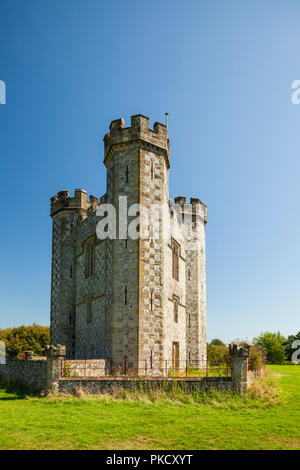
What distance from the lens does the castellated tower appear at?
61.4 ft

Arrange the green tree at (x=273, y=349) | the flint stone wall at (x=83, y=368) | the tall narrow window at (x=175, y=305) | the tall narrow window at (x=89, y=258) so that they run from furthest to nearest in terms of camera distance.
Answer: the green tree at (x=273, y=349), the tall narrow window at (x=175, y=305), the tall narrow window at (x=89, y=258), the flint stone wall at (x=83, y=368)

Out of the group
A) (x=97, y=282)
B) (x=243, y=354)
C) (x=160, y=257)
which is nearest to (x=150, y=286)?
(x=160, y=257)

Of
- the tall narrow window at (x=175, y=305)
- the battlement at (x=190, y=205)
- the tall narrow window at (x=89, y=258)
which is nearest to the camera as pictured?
the tall narrow window at (x=89, y=258)

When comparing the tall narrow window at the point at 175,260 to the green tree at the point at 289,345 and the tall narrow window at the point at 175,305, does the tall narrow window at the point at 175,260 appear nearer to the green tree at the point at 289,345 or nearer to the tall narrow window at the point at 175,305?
the tall narrow window at the point at 175,305

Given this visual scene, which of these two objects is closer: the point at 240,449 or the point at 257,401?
the point at 240,449

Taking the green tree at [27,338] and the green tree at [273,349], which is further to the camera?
the green tree at [273,349]

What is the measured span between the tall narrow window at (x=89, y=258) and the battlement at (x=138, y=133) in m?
6.22

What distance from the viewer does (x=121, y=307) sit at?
19.0 metres

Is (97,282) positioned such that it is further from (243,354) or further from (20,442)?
(20,442)

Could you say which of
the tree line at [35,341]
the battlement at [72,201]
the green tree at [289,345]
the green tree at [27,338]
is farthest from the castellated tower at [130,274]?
the green tree at [289,345]

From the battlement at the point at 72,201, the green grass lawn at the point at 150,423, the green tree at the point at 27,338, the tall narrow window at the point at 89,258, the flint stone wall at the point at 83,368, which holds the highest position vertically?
the battlement at the point at 72,201

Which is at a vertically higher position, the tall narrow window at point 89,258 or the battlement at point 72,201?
the battlement at point 72,201

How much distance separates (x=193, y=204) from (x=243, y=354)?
2028 cm

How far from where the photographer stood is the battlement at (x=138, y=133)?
20547 mm
